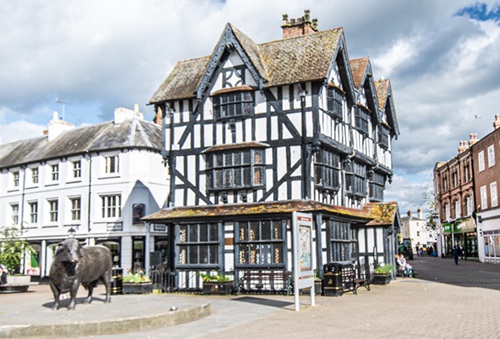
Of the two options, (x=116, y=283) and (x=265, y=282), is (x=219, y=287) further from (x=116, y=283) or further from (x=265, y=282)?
(x=116, y=283)

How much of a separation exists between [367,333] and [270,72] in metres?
13.7

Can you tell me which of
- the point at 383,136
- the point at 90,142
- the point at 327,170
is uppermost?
the point at 90,142

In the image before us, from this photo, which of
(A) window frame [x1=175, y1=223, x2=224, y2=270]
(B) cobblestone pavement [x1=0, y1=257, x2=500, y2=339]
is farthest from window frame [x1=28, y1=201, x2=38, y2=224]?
(B) cobblestone pavement [x1=0, y1=257, x2=500, y2=339]

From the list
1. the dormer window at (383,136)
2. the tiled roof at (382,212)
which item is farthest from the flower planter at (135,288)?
the dormer window at (383,136)

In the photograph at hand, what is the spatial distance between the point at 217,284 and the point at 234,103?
7.34 meters

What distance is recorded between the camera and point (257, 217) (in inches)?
836

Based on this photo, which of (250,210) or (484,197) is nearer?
(250,210)

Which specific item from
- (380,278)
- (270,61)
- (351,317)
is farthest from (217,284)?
(270,61)

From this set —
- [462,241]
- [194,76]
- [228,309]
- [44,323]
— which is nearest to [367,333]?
[228,309]

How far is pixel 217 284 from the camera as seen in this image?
20984mm

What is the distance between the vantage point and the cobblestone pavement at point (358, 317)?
11.6 metres

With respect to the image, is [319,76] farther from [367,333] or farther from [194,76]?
[367,333]

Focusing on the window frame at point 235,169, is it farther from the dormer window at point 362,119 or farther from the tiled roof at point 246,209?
the dormer window at point 362,119

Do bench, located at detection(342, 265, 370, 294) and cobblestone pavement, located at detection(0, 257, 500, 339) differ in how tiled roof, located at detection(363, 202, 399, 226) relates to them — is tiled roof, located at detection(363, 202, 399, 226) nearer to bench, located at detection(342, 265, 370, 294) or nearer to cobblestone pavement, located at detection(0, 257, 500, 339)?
bench, located at detection(342, 265, 370, 294)
